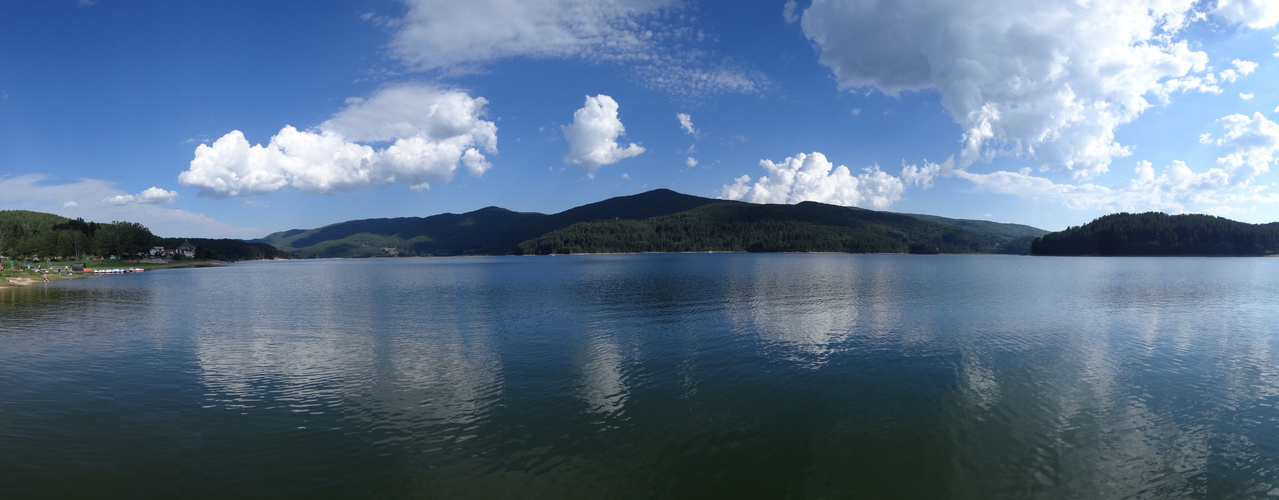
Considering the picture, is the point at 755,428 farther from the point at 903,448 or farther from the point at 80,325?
the point at 80,325

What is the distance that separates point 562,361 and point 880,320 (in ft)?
79.2

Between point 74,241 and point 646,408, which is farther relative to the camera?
point 74,241

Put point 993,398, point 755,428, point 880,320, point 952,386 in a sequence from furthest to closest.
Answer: point 880,320 → point 952,386 → point 993,398 → point 755,428

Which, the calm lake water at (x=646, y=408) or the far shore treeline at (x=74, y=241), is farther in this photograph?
the far shore treeline at (x=74, y=241)

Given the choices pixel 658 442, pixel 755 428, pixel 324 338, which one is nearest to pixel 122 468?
pixel 658 442

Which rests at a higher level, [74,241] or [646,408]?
[74,241]

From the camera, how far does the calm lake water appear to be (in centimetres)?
1293

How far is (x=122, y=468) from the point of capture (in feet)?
44.0

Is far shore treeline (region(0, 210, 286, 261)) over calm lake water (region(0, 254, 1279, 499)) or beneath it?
over

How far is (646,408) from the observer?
18.2 meters

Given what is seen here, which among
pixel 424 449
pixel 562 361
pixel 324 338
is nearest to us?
pixel 424 449

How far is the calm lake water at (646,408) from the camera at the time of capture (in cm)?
1293

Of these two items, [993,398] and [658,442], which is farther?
[993,398]

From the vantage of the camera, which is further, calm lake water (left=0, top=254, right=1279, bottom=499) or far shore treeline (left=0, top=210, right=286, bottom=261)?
far shore treeline (left=0, top=210, right=286, bottom=261)
